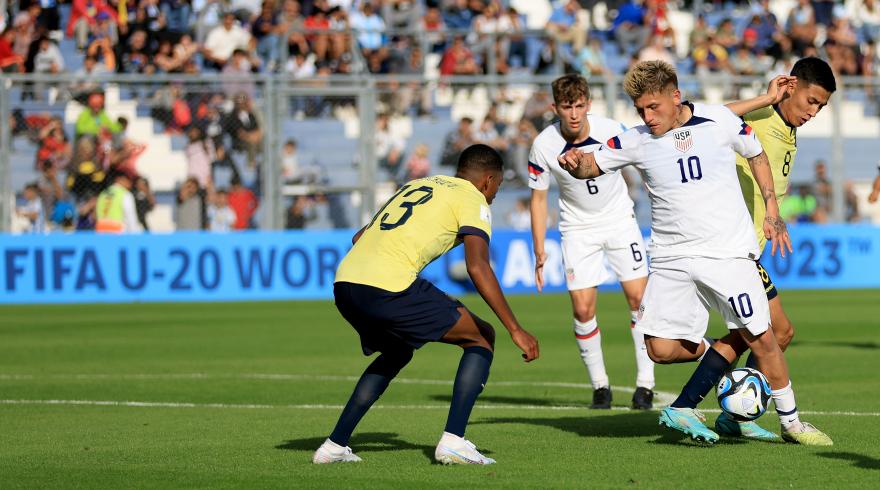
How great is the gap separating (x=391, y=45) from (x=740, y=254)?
20.7 metres

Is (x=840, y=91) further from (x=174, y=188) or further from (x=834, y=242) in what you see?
(x=174, y=188)

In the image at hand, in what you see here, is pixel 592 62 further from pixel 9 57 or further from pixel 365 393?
pixel 365 393

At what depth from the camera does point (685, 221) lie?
8023 mm

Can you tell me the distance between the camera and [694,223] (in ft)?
26.2

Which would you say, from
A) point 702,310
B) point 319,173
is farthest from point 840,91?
point 702,310

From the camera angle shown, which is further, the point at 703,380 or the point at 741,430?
the point at 741,430

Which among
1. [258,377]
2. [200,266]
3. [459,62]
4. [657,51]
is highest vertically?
[657,51]

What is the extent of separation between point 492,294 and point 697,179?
151 centimetres

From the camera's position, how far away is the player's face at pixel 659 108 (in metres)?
7.86

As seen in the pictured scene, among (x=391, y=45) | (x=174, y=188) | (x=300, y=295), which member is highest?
(x=391, y=45)

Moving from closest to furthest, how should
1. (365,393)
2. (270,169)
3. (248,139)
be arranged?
(365,393) → (270,169) → (248,139)

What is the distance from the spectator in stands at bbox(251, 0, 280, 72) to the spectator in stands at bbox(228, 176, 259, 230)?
12.3ft

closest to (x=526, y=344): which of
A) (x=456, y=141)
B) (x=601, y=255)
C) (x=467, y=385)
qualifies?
(x=467, y=385)

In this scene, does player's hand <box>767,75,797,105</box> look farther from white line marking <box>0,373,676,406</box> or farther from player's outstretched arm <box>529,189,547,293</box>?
white line marking <box>0,373,676,406</box>
